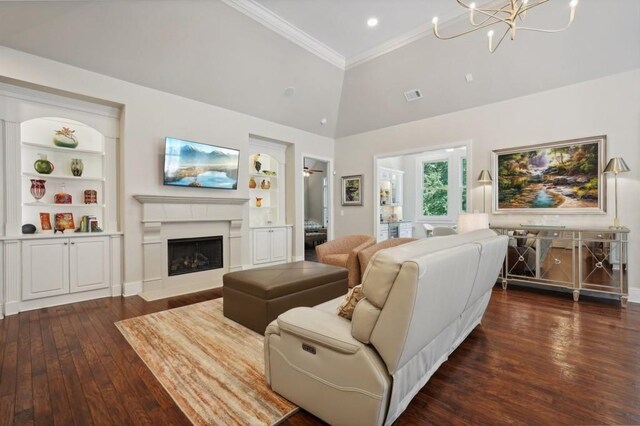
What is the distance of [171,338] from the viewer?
278cm

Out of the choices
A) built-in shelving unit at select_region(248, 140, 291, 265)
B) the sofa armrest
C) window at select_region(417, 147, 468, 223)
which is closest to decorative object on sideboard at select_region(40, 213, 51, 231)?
built-in shelving unit at select_region(248, 140, 291, 265)

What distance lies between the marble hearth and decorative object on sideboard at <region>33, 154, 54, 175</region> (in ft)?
3.32

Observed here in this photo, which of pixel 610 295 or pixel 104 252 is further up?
pixel 104 252

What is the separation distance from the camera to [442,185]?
8.57 metres

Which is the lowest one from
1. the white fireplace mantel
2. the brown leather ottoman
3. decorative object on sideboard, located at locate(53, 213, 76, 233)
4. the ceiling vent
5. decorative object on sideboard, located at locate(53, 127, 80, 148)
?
the brown leather ottoman

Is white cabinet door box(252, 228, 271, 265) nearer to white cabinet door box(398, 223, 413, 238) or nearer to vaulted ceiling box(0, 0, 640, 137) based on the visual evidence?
vaulted ceiling box(0, 0, 640, 137)

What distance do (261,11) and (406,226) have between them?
659 centimetres

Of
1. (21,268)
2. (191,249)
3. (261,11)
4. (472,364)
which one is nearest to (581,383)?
(472,364)

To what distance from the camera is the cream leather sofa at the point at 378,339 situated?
1393 millimetres

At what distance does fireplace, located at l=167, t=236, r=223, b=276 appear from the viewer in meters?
4.63

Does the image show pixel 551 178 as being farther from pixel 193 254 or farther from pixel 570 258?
pixel 193 254

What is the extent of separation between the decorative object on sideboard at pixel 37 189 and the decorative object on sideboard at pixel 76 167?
0.35 m

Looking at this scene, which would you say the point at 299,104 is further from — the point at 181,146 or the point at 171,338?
the point at 171,338

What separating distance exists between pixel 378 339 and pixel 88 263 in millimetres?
4143
